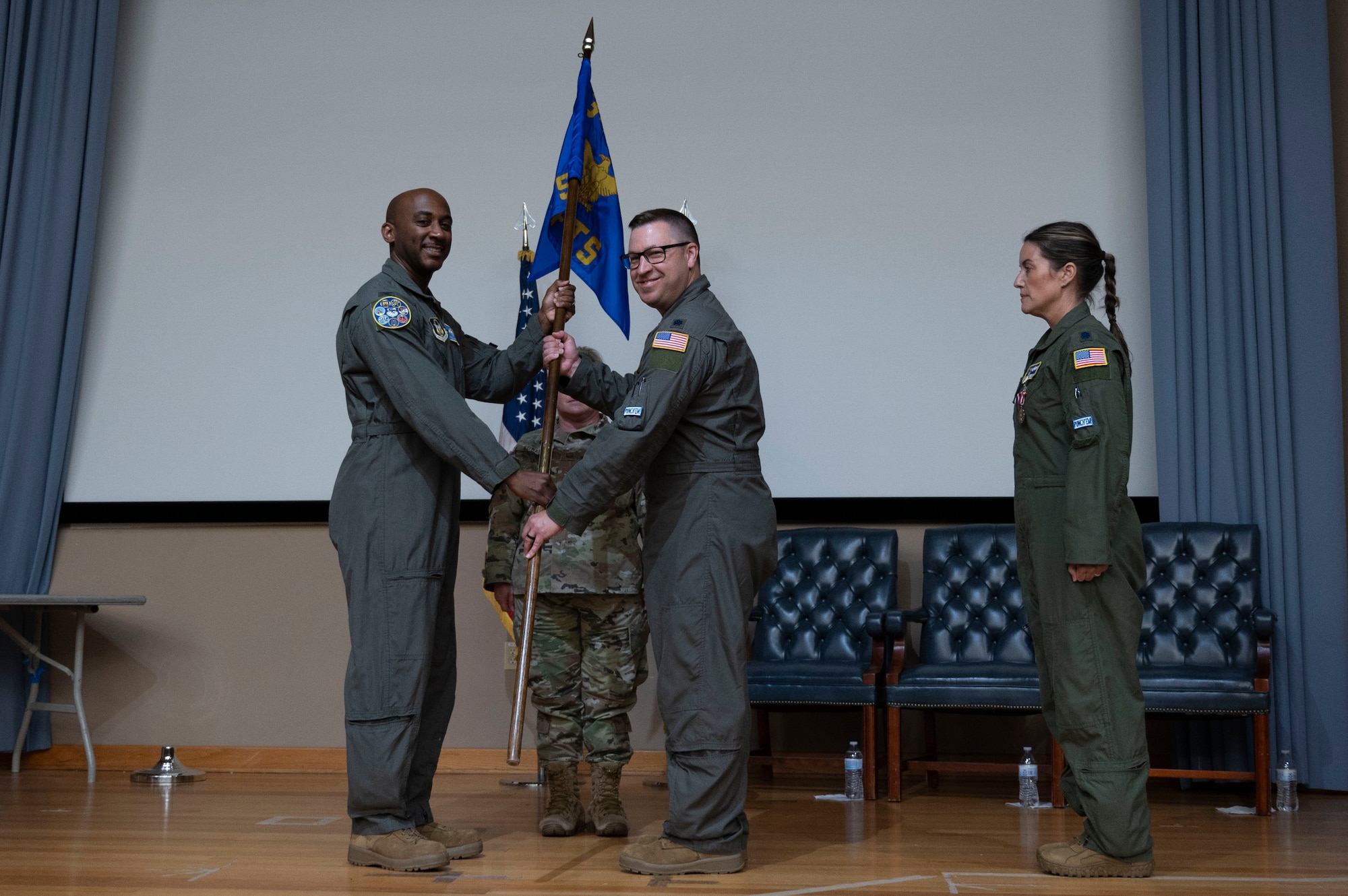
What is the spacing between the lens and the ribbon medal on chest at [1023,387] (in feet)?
10.4

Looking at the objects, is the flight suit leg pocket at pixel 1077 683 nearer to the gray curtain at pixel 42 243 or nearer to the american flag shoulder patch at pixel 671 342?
the american flag shoulder patch at pixel 671 342

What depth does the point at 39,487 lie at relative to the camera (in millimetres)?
5430

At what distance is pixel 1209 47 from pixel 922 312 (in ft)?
5.07

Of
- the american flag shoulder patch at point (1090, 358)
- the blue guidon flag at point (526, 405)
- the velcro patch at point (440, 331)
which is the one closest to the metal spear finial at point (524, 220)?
the blue guidon flag at point (526, 405)

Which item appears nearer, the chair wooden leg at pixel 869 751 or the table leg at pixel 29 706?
the chair wooden leg at pixel 869 751

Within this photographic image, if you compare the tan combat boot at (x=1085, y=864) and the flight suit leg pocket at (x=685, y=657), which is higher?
the flight suit leg pocket at (x=685, y=657)

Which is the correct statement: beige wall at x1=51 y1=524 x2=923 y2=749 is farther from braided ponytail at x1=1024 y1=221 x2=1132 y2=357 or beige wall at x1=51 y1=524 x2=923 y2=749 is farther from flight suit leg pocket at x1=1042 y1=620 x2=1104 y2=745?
braided ponytail at x1=1024 y1=221 x2=1132 y2=357

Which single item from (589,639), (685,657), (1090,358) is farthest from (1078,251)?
(589,639)

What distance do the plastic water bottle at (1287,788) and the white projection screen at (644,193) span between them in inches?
49.3

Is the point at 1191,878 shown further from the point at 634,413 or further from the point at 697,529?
the point at 634,413

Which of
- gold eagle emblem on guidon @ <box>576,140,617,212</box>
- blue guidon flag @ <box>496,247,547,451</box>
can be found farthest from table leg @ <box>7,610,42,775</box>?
gold eagle emblem on guidon @ <box>576,140,617,212</box>

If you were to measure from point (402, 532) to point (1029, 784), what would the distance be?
245cm

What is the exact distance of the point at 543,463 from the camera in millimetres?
3334

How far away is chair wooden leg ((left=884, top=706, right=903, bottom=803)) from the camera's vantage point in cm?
432
